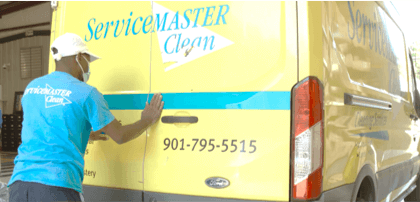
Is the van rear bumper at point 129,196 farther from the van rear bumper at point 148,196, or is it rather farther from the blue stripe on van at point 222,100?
the blue stripe on van at point 222,100

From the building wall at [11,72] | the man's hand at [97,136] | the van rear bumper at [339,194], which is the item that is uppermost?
the building wall at [11,72]

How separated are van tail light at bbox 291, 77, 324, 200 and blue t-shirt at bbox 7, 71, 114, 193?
1.08 m

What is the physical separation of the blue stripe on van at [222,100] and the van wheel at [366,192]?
1.18 m

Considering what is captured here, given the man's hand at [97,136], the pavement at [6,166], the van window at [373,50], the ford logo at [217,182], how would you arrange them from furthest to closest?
the pavement at [6,166]
the man's hand at [97,136]
the van window at [373,50]
the ford logo at [217,182]

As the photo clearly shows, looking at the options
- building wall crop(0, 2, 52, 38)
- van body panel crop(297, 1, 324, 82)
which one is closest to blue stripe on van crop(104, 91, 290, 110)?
van body panel crop(297, 1, 324, 82)

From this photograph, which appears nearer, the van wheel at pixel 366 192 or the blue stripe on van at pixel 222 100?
the blue stripe on van at pixel 222 100

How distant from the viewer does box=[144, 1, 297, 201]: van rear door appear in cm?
236

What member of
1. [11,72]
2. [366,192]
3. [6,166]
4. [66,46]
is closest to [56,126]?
[66,46]

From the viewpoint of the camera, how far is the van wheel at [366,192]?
3079 mm

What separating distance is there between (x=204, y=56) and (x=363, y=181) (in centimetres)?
154

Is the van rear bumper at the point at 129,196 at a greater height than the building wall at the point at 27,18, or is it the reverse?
the building wall at the point at 27,18

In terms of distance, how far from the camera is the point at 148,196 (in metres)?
2.69

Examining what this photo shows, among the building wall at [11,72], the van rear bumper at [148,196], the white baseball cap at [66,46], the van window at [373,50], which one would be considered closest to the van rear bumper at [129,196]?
the van rear bumper at [148,196]

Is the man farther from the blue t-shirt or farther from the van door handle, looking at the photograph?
the van door handle
